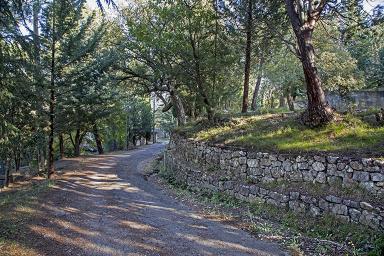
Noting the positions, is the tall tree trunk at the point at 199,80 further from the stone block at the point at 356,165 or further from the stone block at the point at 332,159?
the stone block at the point at 356,165

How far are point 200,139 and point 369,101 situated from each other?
7234mm

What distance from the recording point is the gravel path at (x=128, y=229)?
6.04 meters

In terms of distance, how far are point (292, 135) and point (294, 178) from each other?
1.70m

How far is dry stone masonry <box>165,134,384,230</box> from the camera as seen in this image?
6492 mm

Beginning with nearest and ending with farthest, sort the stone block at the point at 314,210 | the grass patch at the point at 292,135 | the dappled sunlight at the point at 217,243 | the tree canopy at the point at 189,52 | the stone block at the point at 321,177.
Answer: the dappled sunlight at the point at 217,243, the stone block at the point at 314,210, the stone block at the point at 321,177, the grass patch at the point at 292,135, the tree canopy at the point at 189,52

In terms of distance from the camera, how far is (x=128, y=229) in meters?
7.18

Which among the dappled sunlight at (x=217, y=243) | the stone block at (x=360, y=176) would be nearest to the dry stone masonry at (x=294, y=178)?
the stone block at (x=360, y=176)

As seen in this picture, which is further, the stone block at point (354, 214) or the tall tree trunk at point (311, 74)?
the tall tree trunk at point (311, 74)

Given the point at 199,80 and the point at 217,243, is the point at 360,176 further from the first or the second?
the point at 199,80

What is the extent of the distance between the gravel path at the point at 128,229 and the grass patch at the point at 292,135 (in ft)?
9.19

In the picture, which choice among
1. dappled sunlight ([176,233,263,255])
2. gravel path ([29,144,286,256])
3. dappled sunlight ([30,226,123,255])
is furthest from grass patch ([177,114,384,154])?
dappled sunlight ([30,226,123,255])

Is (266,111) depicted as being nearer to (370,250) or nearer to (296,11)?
(296,11)

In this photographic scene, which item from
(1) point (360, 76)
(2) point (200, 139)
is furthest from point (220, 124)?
(1) point (360, 76)

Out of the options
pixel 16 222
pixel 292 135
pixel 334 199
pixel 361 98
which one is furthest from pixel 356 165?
pixel 361 98
